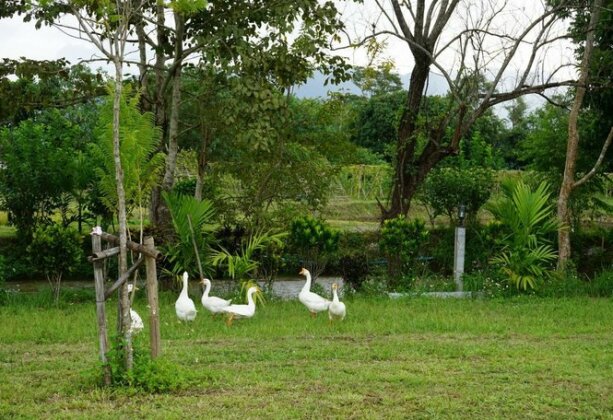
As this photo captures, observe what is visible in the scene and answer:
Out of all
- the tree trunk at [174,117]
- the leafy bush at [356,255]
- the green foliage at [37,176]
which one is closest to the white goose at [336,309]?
the leafy bush at [356,255]

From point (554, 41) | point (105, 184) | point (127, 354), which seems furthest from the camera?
point (554, 41)

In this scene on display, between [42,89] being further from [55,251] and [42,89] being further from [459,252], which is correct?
[459,252]

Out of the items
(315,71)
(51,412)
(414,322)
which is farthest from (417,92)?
(51,412)

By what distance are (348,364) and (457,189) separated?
967 centimetres

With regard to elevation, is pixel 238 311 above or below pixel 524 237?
below

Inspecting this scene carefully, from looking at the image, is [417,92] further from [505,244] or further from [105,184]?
[105,184]

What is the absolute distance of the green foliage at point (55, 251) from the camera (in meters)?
12.9

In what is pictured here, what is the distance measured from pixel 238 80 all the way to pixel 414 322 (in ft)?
14.6

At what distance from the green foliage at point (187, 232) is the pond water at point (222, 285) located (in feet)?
1.86

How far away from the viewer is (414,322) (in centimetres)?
1075

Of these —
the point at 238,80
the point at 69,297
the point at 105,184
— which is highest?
the point at 238,80

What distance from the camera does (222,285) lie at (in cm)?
1438

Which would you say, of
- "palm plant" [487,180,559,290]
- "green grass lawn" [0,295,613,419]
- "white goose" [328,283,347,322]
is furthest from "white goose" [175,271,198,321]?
"palm plant" [487,180,559,290]

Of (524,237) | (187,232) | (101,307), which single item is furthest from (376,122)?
(101,307)
